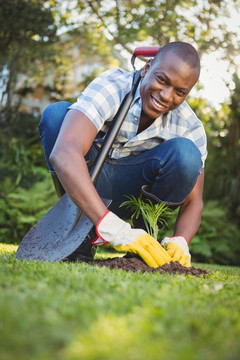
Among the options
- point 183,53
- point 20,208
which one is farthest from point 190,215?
point 20,208

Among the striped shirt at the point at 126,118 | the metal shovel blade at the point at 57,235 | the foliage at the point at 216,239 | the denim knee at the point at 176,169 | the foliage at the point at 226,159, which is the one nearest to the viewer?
the metal shovel blade at the point at 57,235

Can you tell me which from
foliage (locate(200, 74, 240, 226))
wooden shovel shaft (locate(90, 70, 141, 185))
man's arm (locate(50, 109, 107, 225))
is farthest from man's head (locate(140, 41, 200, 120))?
foliage (locate(200, 74, 240, 226))

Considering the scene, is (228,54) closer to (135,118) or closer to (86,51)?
(86,51)

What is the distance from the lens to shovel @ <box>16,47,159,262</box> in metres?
2.30

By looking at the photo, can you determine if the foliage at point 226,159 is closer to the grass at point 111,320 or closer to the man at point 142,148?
the man at point 142,148

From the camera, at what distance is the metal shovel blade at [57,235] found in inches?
90.0

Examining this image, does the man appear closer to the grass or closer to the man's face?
the man's face

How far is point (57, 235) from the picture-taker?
2.45m

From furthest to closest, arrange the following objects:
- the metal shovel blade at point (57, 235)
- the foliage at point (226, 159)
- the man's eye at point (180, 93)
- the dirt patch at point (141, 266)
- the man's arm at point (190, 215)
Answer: the foliage at point (226, 159)
the man's arm at point (190, 215)
the man's eye at point (180, 93)
the metal shovel blade at point (57, 235)
the dirt patch at point (141, 266)

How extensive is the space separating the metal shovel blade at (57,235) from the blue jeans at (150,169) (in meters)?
0.48

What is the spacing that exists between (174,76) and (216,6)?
648 centimetres

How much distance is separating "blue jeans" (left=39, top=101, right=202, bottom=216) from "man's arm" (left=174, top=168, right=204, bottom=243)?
0.40 ft

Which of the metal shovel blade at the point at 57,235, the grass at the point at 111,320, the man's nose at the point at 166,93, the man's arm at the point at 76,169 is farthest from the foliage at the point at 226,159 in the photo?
the grass at the point at 111,320

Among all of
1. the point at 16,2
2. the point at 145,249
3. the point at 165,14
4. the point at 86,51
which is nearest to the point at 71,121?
the point at 145,249
